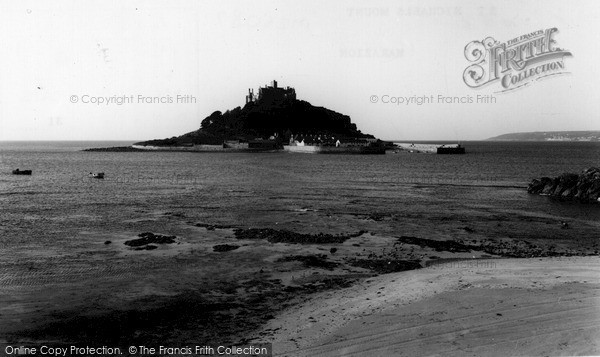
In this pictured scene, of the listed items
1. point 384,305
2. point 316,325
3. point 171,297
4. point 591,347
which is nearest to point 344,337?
point 316,325

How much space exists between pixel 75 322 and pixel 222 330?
3962 mm

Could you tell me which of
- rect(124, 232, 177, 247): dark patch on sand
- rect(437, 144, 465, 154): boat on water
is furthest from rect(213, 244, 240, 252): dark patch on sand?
rect(437, 144, 465, 154): boat on water

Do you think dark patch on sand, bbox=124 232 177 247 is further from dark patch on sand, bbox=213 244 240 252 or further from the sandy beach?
the sandy beach

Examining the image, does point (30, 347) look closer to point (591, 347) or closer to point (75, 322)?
point (75, 322)

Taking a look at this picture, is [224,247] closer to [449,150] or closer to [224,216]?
[224,216]

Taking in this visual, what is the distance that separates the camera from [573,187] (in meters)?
44.9

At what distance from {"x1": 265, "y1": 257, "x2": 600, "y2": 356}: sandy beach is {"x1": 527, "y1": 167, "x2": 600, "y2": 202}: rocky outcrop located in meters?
29.7

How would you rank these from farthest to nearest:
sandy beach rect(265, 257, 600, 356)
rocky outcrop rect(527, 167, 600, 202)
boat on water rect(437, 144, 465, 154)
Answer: boat on water rect(437, 144, 465, 154)
rocky outcrop rect(527, 167, 600, 202)
sandy beach rect(265, 257, 600, 356)

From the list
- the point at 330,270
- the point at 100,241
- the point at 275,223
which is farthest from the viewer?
the point at 275,223

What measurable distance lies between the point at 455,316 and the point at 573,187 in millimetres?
39178

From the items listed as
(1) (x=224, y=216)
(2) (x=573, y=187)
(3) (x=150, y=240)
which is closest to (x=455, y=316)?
(3) (x=150, y=240)

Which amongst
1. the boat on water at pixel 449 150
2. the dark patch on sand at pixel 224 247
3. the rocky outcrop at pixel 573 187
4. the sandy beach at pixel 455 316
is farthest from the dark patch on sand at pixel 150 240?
the boat on water at pixel 449 150

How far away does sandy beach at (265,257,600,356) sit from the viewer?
33.4ft

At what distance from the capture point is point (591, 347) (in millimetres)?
9492
